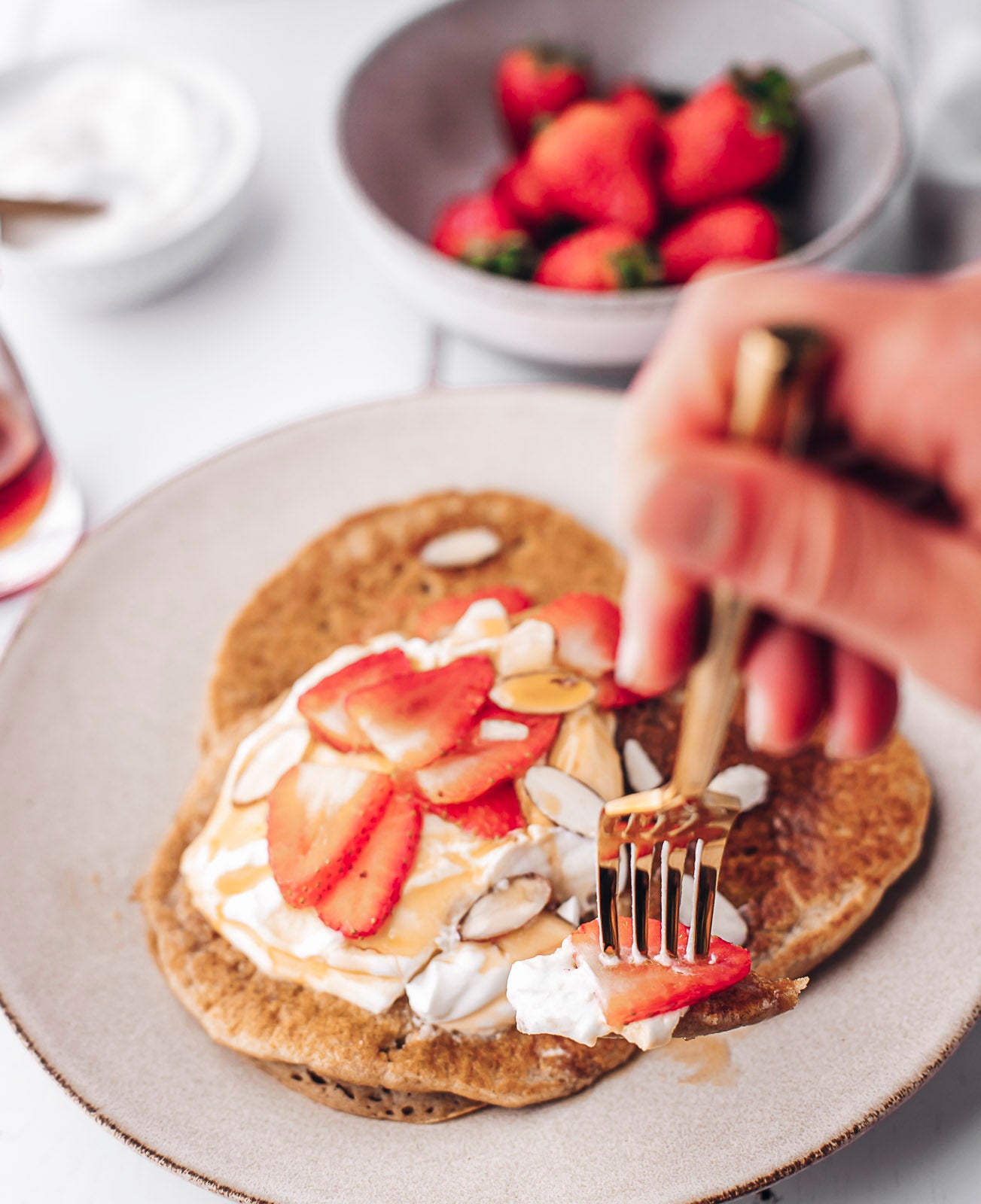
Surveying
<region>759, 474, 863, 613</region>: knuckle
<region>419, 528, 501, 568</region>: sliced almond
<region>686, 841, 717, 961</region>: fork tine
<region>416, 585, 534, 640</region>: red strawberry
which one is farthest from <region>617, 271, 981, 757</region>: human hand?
<region>419, 528, 501, 568</region>: sliced almond

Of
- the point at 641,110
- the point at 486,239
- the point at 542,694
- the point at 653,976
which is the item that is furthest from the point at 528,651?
the point at 641,110

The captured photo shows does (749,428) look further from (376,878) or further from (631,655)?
(376,878)

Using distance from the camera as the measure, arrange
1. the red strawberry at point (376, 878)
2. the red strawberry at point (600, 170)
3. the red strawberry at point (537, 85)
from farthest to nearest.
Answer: the red strawberry at point (537, 85) < the red strawberry at point (600, 170) < the red strawberry at point (376, 878)

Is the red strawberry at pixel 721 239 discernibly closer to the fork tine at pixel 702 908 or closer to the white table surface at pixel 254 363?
the white table surface at pixel 254 363

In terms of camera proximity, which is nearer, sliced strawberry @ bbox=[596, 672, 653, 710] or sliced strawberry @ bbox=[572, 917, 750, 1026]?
sliced strawberry @ bbox=[572, 917, 750, 1026]

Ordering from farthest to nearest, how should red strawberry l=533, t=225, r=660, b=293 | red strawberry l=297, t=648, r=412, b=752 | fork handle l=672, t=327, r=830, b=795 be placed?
red strawberry l=533, t=225, r=660, b=293 < red strawberry l=297, t=648, r=412, b=752 < fork handle l=672, t=327, r=830, b=795

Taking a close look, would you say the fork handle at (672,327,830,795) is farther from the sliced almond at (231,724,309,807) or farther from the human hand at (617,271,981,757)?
the sliced almond at (231,724,309,807)

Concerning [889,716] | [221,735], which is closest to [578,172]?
[221,735]

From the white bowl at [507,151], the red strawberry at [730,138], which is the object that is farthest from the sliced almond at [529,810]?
the red strawberry at [730,138]
